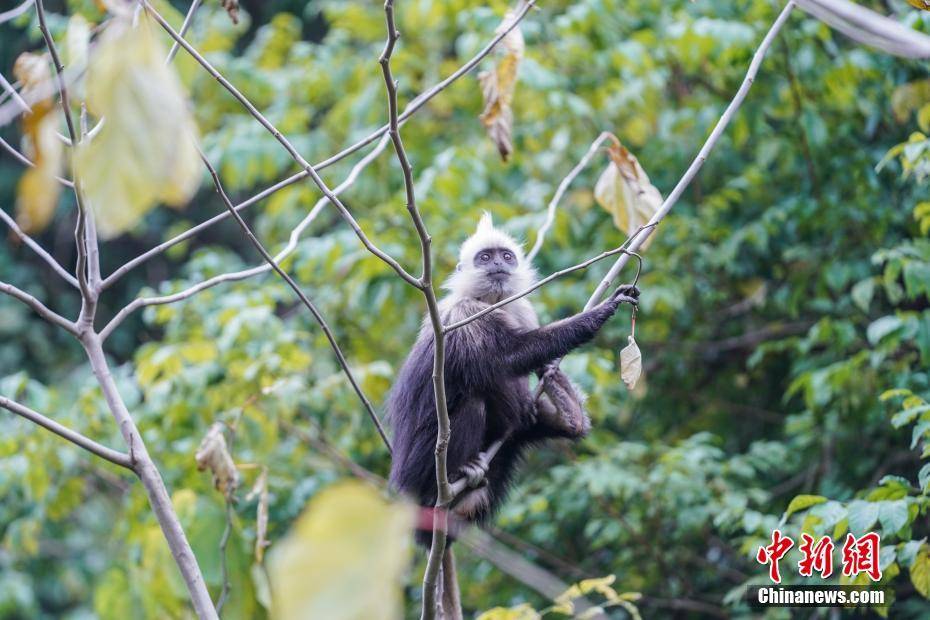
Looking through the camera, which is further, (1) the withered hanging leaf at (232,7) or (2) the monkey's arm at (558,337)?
(2) the monkey's arm at (558,337)

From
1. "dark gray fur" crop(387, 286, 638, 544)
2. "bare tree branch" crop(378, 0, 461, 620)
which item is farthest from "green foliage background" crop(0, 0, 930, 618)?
"bare tree branch" crop(378, 0, 461, 620)

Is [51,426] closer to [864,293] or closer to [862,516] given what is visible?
[862,516]

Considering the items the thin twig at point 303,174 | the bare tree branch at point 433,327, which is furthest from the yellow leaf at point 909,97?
the bare tree branch at point 433,327

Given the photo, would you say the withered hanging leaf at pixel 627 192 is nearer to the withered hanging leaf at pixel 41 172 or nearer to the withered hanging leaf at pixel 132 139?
the withered hanging leaf at pixel 41 172

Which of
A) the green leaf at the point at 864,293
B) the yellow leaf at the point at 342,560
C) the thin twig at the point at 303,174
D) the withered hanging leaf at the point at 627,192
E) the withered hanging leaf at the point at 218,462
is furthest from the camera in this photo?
the green leaf at the point at 864,293

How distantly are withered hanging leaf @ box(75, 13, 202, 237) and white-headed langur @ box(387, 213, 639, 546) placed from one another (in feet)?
9.04

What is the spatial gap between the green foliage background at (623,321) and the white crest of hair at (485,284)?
0.80 meters

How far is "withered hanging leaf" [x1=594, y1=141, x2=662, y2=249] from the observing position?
4.32 meters

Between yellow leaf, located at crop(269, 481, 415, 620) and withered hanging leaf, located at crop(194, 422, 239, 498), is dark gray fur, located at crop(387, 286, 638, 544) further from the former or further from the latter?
yellow leaf, located at crop(269, 481, 415, 620)

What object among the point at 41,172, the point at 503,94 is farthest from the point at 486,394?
the point at 41,172

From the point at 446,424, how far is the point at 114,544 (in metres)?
5.69

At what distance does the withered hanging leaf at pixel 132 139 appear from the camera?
1.21 m

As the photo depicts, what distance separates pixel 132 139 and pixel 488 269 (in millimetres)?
3709

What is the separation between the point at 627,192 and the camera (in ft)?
14.2
